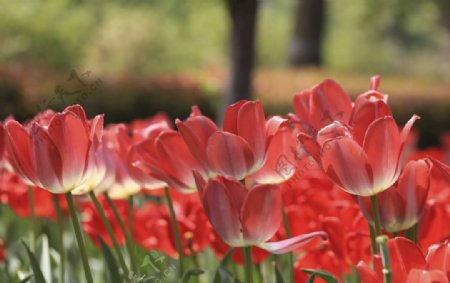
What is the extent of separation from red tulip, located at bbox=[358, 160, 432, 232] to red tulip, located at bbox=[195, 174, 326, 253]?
0.16m

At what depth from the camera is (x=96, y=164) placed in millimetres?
1604

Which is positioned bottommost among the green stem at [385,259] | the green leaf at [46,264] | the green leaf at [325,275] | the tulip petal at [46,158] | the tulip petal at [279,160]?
the green leaf at [46,264]

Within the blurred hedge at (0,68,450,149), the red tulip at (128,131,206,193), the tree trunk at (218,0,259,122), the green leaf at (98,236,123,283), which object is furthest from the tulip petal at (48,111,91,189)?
the blurred hedge at (0,68,450,149)

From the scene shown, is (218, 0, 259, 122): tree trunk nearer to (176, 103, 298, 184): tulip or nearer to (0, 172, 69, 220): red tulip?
(0, 172, 69, 220): red tulip

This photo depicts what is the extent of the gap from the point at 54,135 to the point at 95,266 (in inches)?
52.9

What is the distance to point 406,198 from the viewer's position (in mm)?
1450

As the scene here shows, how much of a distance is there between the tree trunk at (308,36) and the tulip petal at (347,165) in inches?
559

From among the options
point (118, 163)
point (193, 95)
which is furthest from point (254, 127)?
point (193, 95)

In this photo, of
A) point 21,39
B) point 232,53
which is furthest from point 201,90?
point 21,39

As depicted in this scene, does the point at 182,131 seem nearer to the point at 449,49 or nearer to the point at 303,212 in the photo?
the point at 303,212

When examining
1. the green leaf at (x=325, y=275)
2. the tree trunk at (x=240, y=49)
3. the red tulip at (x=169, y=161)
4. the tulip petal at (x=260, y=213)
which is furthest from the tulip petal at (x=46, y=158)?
the tree trunk at (x=240, y=49)

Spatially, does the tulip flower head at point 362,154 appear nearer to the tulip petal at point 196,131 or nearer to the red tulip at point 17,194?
the tulip petal at point 196,131

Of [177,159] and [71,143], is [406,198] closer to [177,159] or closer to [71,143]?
[177,159]

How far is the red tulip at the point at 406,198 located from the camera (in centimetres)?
145
